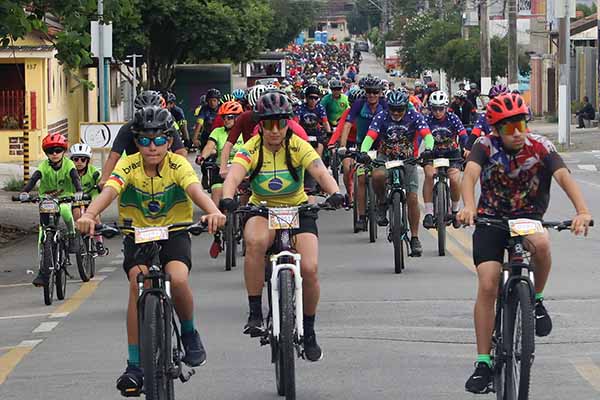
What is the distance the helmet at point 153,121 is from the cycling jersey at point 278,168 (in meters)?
1.16

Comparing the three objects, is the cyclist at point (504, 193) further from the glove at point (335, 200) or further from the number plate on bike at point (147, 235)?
the number plate on bike at point (147, 235)

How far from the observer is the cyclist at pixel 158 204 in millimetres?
8414

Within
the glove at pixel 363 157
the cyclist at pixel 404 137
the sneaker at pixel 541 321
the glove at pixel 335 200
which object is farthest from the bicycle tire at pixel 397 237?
the sneaker at pixel 541 321

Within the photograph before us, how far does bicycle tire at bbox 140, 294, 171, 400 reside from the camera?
25.8 ft

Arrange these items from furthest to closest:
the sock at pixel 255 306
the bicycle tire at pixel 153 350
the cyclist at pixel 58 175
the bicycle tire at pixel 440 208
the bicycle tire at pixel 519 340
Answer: the bicycle tire at pixel 440 208 < the cyclist at pixel 58 175 < the sock at pixel 255 306 < the bicycle tire at pixel 153 350 < the bicycle tire at pixel 519 340

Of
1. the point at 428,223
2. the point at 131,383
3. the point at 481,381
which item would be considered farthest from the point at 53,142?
the point at 481,381

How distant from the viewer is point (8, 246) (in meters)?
20.4

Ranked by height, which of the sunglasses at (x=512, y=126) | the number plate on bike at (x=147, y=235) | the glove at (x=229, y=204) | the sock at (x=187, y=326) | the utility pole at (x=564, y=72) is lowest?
the sock at (x=187, y=326)

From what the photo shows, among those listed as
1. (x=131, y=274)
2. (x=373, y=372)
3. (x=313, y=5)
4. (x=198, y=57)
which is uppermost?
(x=313, y=5)

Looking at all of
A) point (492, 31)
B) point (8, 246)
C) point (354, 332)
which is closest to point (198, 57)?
point (492, 31)

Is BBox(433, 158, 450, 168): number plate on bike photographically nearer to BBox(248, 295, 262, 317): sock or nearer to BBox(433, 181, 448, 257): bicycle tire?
BBox(433, 181, 448, 257): bicycle tire

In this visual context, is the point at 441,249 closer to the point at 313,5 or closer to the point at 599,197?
the point at 599,197

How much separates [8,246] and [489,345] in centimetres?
1315

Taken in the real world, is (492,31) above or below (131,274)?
above
